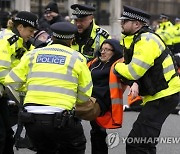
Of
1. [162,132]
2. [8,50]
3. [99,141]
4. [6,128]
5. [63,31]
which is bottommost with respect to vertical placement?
[162,132]

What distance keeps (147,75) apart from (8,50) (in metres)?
1.47

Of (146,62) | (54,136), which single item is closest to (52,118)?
(54,136)

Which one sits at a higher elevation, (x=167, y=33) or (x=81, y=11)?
(x=81, y=11)

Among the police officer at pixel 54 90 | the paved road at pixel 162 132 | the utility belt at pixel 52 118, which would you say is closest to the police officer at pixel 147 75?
the police officer at pixel 54 90

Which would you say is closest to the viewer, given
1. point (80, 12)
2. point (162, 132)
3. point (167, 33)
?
point (80, 12)

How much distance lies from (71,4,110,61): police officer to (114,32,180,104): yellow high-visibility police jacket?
1.14 metres

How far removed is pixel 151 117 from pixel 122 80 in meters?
0.53

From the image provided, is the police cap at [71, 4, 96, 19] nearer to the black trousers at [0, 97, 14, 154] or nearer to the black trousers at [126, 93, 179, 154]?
the black trousers at [0, 97, 14, 154]

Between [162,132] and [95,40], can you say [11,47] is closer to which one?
[95,40]

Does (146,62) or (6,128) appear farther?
(6,128)

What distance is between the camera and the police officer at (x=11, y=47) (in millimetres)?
4797

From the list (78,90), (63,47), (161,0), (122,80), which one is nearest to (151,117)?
(122,80)

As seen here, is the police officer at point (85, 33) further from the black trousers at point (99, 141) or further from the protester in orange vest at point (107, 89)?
the black trousers at point (99, 141)

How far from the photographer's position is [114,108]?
16.7 ft
